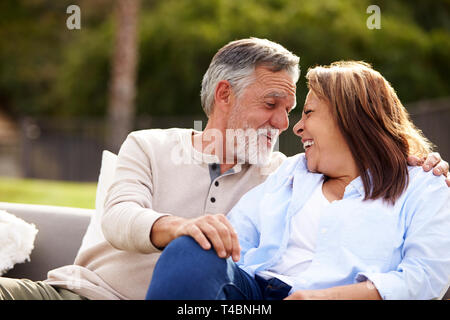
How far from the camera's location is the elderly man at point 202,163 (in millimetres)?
2361

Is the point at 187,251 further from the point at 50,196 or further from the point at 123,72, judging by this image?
the point at 123,72

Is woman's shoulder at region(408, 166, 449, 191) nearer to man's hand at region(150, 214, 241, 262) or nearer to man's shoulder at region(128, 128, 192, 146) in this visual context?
man's hand at region(150, 214, 241, 262)

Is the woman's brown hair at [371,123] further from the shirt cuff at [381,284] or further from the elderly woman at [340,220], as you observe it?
the shirt cuff at [381,284]

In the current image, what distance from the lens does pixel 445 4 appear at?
523 inches

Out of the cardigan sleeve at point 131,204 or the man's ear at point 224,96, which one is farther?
the man's ear at point 224,96

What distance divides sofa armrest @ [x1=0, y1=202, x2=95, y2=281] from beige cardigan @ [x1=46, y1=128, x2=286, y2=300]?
0.78 feet

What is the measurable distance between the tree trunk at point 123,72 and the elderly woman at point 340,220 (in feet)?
26.7

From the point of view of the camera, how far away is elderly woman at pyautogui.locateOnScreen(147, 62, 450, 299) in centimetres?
190

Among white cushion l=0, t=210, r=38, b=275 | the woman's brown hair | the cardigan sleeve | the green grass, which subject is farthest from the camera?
the green grass

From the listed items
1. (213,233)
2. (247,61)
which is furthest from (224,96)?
(213,233)

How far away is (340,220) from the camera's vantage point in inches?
82.0

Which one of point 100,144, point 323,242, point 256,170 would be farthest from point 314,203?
point 100,144

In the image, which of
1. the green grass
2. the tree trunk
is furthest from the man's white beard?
the tree trunk

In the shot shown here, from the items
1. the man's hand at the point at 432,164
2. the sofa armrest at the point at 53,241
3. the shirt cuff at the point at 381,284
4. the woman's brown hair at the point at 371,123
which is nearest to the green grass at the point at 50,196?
the sofa armrest at the point at 53,241
